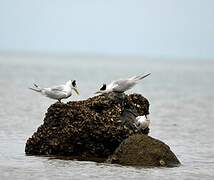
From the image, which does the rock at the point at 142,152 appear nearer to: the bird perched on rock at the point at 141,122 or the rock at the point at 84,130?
the rock at the point at 84,130

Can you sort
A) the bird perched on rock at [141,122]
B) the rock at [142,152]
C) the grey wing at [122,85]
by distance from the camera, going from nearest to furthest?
the rock at [142,152]
the bird perched on rock at [141,122]
the grey wing at [122,85]

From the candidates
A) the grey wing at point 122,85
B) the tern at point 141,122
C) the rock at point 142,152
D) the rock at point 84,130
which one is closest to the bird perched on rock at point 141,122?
the tern at point 141,122

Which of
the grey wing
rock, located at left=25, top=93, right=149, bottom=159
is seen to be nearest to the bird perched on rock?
rock, located at left=25, top=93, right=149, bottom=159

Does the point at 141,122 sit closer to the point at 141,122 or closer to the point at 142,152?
the point at 141,122

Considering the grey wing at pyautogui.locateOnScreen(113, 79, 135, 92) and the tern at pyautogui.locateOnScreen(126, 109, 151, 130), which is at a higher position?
the grey wing at pyautogui.locateOnScreen(113, 79, 135, 92)

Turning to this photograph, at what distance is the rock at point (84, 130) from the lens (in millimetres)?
15539

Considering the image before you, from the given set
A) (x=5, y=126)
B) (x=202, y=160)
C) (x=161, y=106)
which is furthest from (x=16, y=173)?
(x=161, y=106)

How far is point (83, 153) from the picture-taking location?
15.8 meters

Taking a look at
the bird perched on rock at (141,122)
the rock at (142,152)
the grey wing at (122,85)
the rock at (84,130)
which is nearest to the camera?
the rock at (142,152)

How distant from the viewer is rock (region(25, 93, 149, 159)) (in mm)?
15539

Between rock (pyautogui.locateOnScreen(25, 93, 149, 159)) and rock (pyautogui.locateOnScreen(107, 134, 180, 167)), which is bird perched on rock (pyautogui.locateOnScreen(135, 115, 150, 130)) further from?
rock (pyautogui.locateOnScreen(107, 134, 180, 167))

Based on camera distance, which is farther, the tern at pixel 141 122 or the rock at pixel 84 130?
the tern at pixel 141 122

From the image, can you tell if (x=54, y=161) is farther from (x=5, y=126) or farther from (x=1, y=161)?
(x=5, y=126)

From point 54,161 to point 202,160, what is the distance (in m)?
3.58
